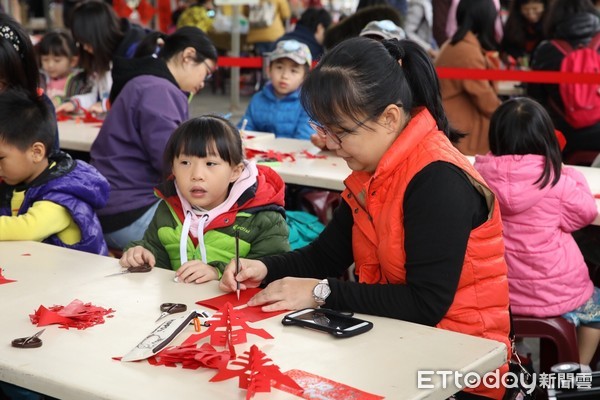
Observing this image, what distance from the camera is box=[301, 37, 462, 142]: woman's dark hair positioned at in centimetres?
210

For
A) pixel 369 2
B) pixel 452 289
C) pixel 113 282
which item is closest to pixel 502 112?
pixel 452 289

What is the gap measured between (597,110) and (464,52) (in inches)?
38.2

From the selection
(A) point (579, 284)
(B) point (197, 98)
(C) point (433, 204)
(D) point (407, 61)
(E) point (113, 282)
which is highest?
(D) point (407, 61)

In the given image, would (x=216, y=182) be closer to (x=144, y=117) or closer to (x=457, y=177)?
(x=457, y=177)

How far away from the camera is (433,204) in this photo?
204 cm

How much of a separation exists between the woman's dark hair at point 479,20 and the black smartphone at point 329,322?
4299mm

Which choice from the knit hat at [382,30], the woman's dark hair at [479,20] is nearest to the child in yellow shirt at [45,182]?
the knit hat at [382,30]

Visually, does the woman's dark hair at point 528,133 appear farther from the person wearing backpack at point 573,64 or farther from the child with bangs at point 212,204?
the person wearing backpack at point 573,64

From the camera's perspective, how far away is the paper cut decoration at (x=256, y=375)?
1.59m

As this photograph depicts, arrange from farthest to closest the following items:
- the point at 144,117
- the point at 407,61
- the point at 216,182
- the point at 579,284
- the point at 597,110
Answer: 1. the point at 597,110
2. the point at 144,117
3. the point at 579,284
4. the point at 216,182
5. the point at 407,61

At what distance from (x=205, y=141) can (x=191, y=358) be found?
1.21 m

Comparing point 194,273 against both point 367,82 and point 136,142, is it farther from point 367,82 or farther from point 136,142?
point 136,142

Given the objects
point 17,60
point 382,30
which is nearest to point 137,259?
point 17,60

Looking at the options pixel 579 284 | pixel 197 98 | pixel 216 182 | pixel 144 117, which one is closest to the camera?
pixel 216 182
